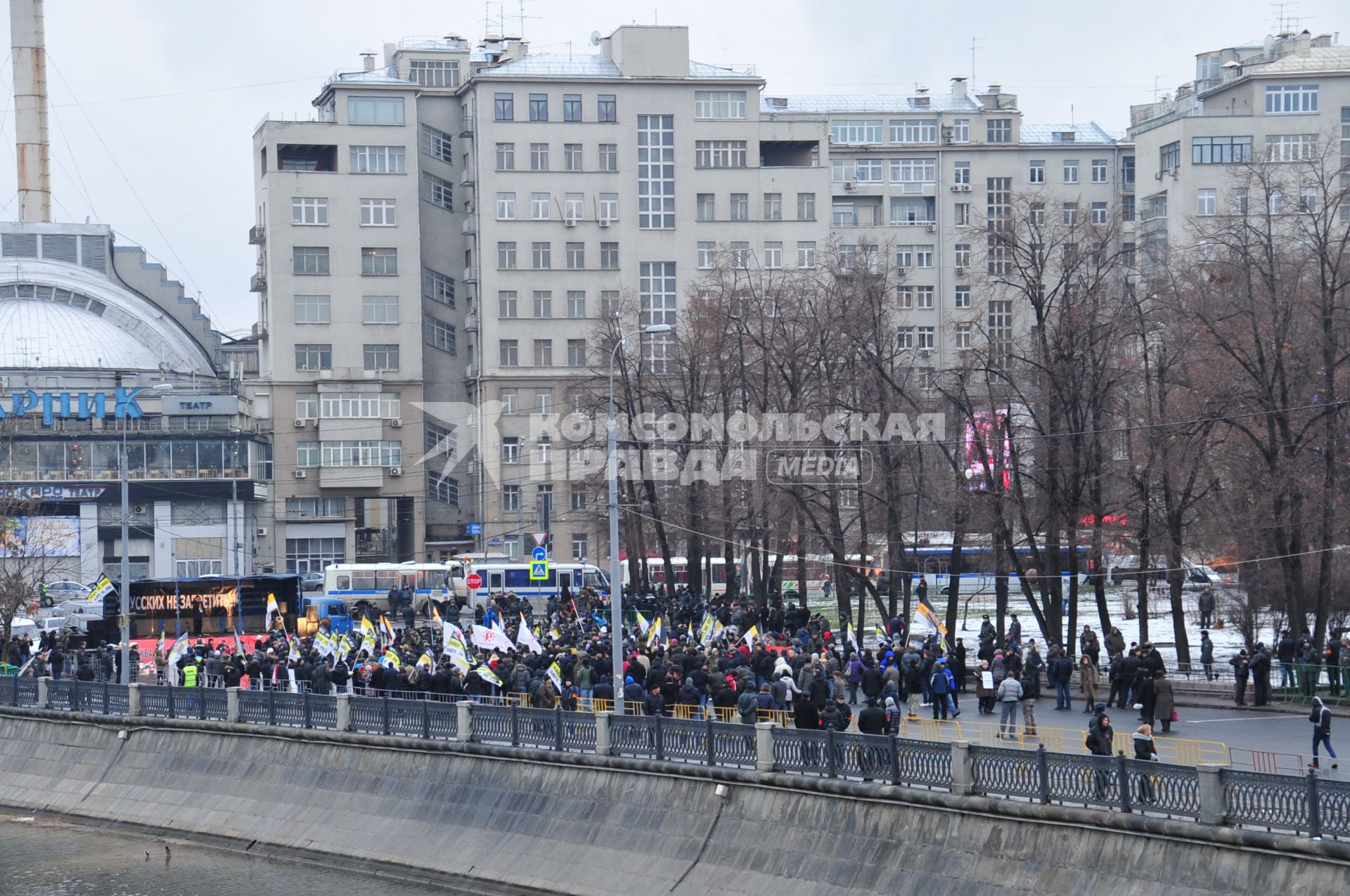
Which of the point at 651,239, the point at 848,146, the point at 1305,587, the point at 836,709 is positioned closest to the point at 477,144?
the point at 651,239

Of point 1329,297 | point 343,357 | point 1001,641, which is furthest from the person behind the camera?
point 343,357

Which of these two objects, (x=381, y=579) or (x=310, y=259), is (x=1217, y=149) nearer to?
(x=310, y=259)

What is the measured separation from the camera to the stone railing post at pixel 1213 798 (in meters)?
19.1

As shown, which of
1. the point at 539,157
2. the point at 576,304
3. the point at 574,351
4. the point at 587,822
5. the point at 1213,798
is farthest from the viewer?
the point at 576,304

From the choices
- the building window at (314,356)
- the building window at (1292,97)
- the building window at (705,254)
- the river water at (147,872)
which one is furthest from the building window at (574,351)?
the river water at (147,872)

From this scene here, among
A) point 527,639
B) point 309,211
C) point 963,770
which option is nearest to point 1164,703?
point 963,770

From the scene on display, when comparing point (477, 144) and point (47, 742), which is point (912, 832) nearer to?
point (47, 742)

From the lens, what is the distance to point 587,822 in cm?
2703

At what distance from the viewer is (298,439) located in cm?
8531

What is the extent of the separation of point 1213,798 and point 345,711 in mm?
17887

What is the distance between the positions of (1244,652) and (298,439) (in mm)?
58627

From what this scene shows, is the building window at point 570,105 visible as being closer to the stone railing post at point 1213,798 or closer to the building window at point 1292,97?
the building window at point 1292,97

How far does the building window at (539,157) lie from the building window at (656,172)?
4.47 metres

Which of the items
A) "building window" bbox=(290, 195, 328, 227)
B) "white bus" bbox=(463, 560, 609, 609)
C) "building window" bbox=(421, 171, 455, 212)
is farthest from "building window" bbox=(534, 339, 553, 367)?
"white bus" bbox=(463, 560, 609, 609)
